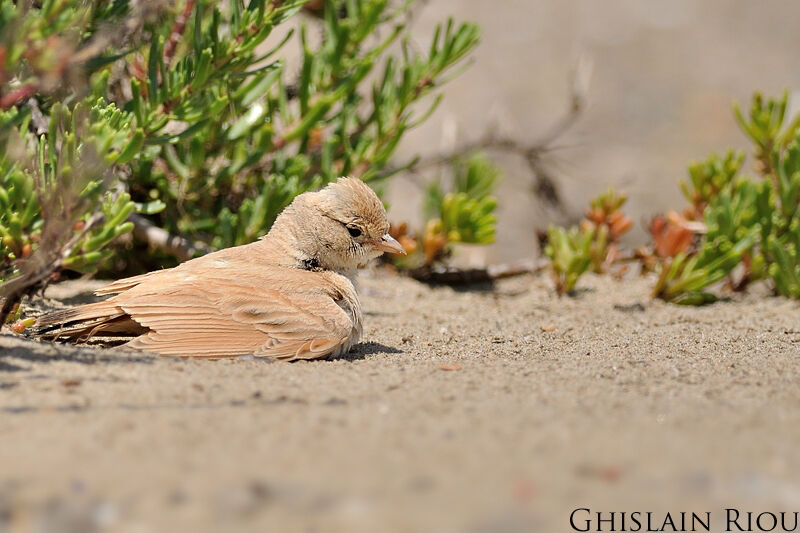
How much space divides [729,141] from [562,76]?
2304 mm

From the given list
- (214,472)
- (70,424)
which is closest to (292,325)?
(70,424)

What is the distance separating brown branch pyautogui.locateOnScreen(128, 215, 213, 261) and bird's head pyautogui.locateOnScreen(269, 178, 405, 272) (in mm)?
744

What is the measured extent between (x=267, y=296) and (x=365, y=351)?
0.61 meters

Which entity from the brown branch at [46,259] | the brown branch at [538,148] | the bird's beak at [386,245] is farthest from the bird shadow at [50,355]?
the brown branch at [538,148]

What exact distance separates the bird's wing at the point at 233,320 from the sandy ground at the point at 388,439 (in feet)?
0.53

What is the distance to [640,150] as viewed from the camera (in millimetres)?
11180

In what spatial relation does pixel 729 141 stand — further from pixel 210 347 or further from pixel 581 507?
pixel 581 507

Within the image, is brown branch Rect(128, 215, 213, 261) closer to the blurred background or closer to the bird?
the bird

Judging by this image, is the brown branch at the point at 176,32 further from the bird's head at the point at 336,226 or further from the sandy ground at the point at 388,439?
the sandy ground at the point at 388,439

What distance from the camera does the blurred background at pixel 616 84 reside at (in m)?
10.6

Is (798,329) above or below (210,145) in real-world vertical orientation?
below

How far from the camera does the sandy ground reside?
2.39 metres

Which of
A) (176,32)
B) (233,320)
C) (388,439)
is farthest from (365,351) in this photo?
(176,32)

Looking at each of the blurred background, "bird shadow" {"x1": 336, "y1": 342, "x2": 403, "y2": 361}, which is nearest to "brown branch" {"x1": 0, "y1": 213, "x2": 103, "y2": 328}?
"bird shadow" {"x1": 336, "y1": 342, "x2": 403, "y2": 361}
